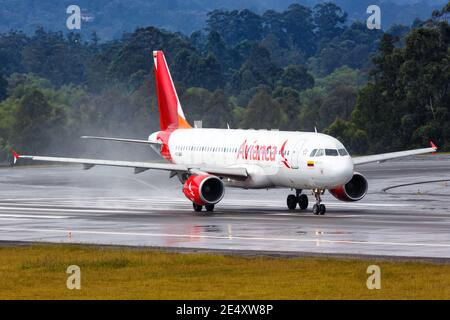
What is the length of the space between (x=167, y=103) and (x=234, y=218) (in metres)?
16.9

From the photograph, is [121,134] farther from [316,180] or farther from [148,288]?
[148,288]

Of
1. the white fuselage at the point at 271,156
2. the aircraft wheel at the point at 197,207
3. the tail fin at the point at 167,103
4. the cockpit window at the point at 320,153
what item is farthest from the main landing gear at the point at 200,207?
the tail fin at the point at 167,103

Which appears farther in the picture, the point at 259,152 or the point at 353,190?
the point at 259,152

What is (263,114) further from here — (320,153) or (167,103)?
(320,153)

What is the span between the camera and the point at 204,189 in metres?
58.0

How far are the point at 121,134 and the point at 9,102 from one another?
27664 millimetres

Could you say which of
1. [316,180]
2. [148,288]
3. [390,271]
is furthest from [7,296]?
[316,180]

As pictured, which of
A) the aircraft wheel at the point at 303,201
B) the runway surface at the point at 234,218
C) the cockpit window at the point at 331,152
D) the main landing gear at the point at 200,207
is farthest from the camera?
the aircraft wheel at the point at 303,201

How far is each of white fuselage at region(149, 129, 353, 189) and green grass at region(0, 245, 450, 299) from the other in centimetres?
1770

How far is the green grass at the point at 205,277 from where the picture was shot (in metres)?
28.9

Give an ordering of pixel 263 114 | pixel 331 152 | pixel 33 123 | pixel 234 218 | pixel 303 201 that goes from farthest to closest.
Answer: pixel 263 114, pixel 33 123, pixel 303 201, pixel 331 152, pixel 234 218

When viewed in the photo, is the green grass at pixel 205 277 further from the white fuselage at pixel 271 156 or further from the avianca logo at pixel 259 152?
the avianca logo at pixel 259 152

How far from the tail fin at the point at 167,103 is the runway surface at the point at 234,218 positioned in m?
4.35

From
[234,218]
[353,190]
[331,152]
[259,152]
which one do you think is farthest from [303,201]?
[234,218]
